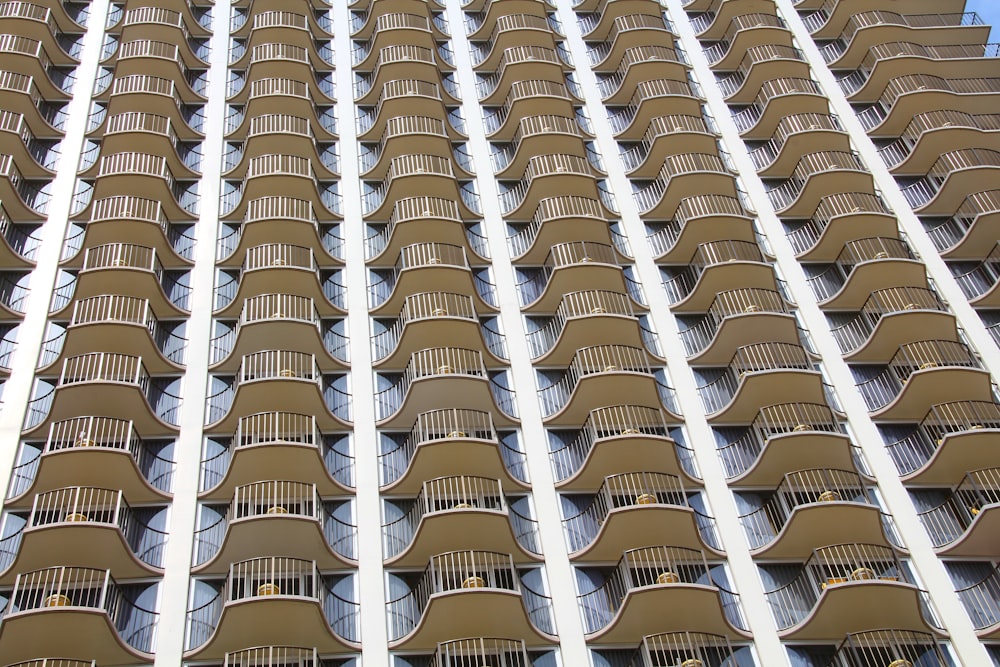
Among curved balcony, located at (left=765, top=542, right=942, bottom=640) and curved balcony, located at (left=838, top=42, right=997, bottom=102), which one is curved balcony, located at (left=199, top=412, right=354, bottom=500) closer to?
curved balcony, located at (left=765, top=542, right=942, bottom=640)

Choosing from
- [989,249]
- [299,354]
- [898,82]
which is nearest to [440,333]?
[299,354]

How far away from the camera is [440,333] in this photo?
3212 cm

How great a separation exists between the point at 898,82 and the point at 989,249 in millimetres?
9044

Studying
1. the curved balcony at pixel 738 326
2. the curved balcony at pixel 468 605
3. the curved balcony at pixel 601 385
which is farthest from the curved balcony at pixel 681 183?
the curved balcony at pixel 468 605

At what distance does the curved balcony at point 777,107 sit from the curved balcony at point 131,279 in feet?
70.5

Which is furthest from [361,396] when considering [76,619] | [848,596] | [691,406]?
[848,596]

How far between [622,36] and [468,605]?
1090 inches

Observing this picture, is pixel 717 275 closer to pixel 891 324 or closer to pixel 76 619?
pixel 891 324

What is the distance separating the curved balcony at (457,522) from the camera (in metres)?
26.9

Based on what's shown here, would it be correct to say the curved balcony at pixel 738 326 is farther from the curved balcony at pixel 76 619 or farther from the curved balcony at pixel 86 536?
the curved balcony at pixel 76 619

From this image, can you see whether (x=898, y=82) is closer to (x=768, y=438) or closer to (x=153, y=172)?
(x=768, y=438)

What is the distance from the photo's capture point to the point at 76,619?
78.1 ft

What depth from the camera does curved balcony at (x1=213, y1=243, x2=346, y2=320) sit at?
3309 cm

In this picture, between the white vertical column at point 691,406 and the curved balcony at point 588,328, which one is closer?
the white vertical column at point 691,406
